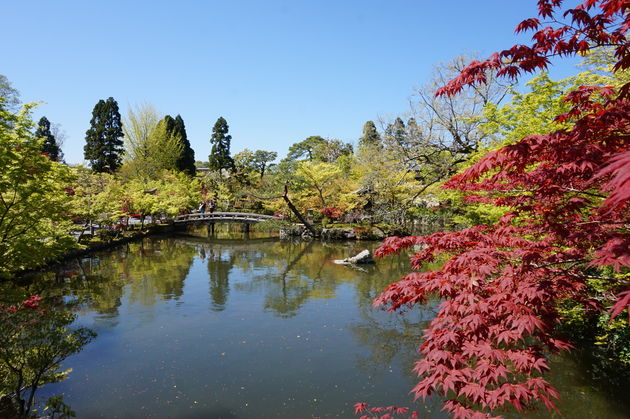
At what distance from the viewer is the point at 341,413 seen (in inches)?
235

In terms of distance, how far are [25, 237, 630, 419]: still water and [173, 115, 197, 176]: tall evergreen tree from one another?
27211 mm

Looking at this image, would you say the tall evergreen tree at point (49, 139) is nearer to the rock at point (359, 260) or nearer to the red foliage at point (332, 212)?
the red foliage at point (332, 212)

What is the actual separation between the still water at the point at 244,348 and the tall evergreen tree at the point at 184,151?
1071 inches

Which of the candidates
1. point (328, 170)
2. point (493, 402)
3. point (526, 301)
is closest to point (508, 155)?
point (526, 301)

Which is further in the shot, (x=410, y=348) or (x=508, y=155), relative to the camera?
(x=410, y=348)

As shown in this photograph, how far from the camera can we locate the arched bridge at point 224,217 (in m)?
28.8

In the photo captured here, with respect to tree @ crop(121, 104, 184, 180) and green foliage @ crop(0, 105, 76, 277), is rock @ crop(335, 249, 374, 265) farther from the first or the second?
tree @ crop(121, 104, 184, 180)

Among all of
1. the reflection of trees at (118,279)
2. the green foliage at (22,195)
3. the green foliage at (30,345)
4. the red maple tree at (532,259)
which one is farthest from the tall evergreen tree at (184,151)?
the red maple tree at (532,259)

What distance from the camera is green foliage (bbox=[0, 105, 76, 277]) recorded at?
21.1 feet

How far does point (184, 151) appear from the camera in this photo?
4262 cm

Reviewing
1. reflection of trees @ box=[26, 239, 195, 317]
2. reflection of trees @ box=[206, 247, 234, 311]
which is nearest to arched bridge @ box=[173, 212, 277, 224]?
reflection of trees @ box=[206, 247, 234, 311]

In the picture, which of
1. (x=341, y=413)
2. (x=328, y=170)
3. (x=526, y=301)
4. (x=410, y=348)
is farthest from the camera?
(x=328, y=170)

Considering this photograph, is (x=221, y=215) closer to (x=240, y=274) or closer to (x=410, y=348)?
(x=240, y=274)

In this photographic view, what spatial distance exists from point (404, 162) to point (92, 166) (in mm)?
36069
